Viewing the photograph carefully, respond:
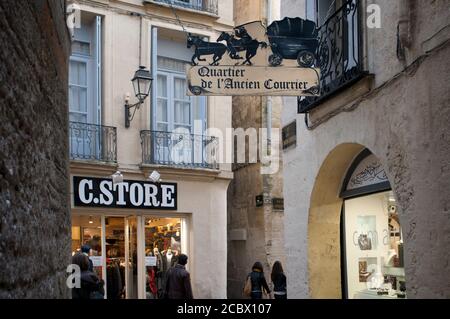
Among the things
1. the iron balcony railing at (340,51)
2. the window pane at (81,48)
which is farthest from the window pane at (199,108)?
the iron balcony railing at (340,51)

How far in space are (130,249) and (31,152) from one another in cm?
1100

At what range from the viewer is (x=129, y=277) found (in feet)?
48.3

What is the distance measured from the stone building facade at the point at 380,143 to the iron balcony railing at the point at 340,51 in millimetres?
22

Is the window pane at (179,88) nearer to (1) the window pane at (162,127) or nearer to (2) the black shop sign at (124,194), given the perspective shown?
(1) the window pane at (162,127)

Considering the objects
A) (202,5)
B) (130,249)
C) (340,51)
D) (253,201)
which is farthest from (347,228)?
(253,201)

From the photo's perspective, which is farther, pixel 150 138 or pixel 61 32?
pixel 150 138

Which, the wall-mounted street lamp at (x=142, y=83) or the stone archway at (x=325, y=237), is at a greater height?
the wall-mounted street lamp at (x=142, y=83)

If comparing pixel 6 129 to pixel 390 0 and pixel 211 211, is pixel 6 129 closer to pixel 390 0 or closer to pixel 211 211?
pixel 390 0

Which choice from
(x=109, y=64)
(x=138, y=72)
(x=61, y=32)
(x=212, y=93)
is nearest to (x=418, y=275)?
(x=212, y=93)

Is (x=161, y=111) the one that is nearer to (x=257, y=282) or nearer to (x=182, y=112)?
(x=182, y=112)

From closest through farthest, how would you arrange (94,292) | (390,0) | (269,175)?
1. (390,0)
2. (94,292)
3. (269,175)

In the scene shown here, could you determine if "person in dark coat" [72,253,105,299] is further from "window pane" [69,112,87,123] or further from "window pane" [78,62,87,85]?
"window pane" [78,62,87,85]

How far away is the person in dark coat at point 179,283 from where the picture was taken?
9570 millimetres

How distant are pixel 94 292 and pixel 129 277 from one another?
6389mm
